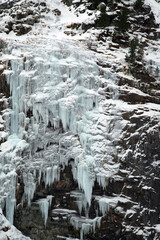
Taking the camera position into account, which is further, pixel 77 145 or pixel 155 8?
pixel 155 8

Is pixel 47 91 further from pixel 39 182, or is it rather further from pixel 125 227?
pixel 125 227

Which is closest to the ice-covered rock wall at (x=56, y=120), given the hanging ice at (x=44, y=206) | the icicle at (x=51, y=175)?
the icicle at (x=51, y=175)

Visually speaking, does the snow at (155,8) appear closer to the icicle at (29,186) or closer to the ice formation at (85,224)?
the icicle at (29,186)

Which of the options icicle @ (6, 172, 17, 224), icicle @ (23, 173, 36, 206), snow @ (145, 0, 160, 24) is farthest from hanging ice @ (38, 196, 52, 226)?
snow @ (145, 0, 160, 24)

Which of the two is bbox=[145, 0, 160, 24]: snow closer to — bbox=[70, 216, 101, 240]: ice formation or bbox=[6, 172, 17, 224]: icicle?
bbox=[70, 216, 101, 240]: ice formation

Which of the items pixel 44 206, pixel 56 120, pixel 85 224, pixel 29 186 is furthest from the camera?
pixel 56 120

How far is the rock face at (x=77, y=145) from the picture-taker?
18.7 meters

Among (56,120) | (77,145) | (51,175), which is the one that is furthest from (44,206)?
(56,120)

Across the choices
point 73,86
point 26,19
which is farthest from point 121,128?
point 26,19

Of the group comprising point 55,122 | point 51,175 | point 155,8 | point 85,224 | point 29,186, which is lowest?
point 85,224

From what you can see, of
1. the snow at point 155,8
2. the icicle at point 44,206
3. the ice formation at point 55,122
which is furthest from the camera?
the snow at point 155,8

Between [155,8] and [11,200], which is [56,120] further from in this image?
[155,8]

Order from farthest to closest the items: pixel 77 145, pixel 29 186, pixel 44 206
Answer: pixel 77 145
pixel 44 206
pixel 29 186

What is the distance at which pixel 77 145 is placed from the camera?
1956cm
